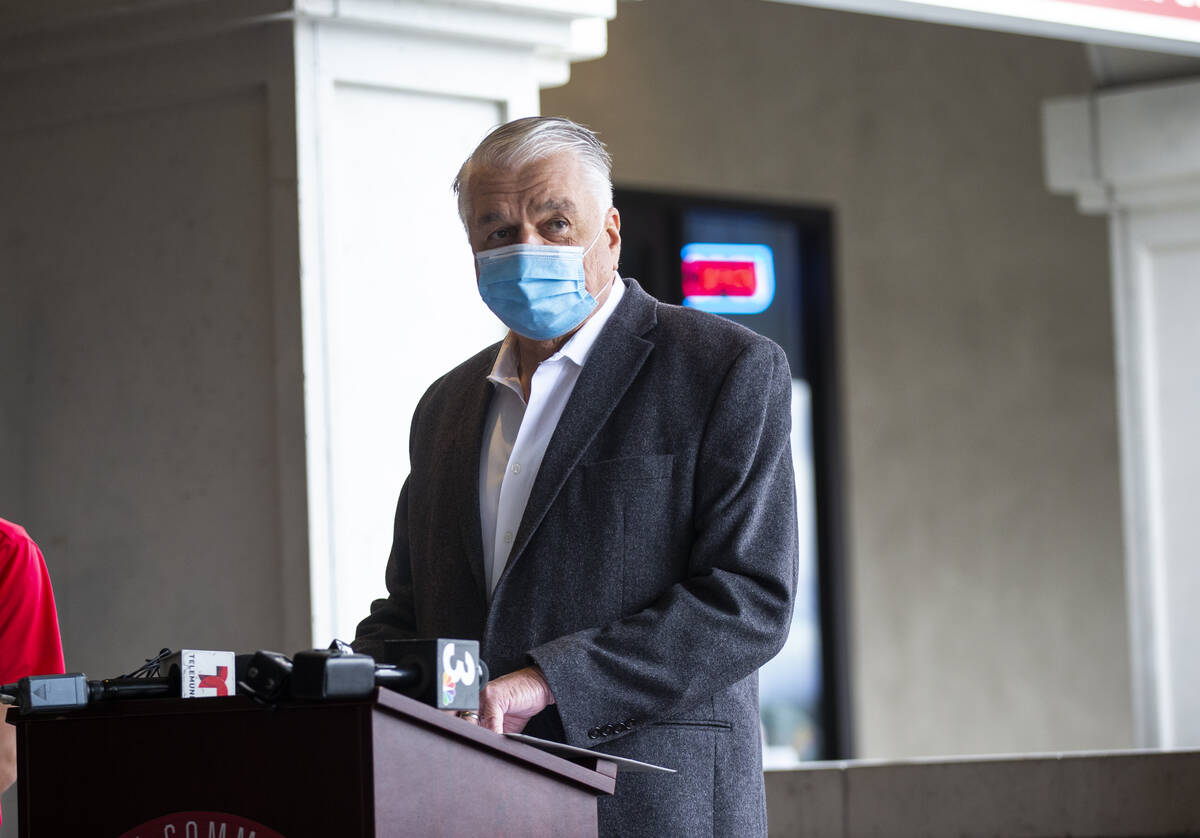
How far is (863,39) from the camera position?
30.3 ft

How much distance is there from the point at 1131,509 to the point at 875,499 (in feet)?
10.6

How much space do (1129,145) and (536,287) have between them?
157 inches

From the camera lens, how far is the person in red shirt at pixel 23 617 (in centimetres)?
268

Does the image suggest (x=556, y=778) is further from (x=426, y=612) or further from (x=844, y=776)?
(x=844, y=776)

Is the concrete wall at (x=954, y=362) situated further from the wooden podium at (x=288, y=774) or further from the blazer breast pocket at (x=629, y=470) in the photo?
the wooden podium at (x=288, y=774)

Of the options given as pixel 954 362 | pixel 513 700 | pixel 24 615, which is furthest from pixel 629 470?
pixel 954 362

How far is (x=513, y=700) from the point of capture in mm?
2129

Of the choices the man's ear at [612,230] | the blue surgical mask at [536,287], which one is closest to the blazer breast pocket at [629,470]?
the blue surgical mask at [536,287]

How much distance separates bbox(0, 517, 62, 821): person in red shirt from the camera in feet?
8.80

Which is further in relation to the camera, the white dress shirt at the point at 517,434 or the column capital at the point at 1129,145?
the column capital at the point at 1129,145

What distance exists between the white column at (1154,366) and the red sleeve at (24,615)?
13.6 ft

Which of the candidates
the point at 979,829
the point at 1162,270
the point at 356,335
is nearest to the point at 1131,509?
the point at 1162,270

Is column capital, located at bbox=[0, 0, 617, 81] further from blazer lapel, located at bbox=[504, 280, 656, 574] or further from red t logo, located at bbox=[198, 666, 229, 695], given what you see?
red t logo, located at bbox=[198, 666, 229, 695]

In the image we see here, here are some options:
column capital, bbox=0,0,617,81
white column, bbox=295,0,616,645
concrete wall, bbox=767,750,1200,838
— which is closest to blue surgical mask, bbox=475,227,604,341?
white column, bbox=295,0,616,645
